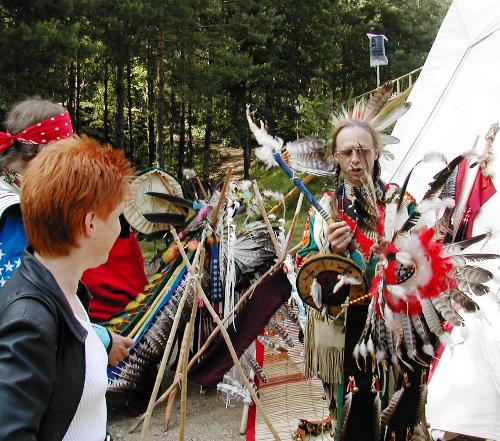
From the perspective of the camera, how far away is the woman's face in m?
2.05

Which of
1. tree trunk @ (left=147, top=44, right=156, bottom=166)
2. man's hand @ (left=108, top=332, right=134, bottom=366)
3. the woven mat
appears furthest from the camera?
tree trunk @ (left=147, top=44, right=156, bottom=166)

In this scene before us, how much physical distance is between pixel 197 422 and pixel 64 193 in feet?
8.55

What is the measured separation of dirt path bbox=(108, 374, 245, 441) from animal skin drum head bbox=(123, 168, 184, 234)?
1.14 m

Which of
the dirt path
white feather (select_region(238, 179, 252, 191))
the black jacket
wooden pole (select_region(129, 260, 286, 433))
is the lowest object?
the dirt path

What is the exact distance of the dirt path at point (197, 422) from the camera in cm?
318

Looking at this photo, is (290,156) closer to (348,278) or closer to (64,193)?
(348,278)

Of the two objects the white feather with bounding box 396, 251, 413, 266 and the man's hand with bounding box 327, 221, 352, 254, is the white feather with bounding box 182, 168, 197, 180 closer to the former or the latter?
the man's hand with bounding box 327, 221, 352, 254

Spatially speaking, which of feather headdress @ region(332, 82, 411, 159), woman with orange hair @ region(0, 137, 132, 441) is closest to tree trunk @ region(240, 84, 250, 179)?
feather headdress @ region(332, 82, 411, 159)

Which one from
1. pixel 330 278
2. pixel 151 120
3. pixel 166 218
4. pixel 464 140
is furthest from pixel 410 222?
pixel 151 120

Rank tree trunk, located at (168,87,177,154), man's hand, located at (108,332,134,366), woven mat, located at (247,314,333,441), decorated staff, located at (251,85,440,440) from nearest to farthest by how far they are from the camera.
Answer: man's hand, located at (108,332,134,366) → decorated staff, located at (251,85,440,440) → woven mat, located at (247,314,333,441) → tree trunk, located at (168,87,177,154)

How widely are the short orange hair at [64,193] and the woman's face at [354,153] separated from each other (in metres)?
1.14

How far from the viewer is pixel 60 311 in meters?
1.03

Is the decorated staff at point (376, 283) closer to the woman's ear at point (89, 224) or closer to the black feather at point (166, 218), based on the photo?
the woman's ear at point (89, 224)

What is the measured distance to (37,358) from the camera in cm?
94
